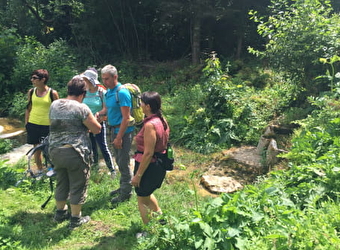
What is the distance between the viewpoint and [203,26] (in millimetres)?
13766

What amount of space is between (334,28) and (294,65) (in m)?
1.11

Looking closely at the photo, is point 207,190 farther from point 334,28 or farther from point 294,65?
point 334,28

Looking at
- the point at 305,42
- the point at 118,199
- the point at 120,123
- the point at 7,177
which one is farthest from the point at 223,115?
the point at 7,177

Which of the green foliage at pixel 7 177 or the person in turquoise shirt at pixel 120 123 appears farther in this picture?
the green foliage at pixel 7 177

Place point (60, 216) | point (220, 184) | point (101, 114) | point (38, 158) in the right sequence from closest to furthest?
point (60, 216), point (101, 114), point (38, 158), point (220, 184)

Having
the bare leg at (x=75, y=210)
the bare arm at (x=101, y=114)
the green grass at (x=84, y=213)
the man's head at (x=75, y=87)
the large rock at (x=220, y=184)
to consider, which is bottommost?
the large rock at (x=220, y=184)

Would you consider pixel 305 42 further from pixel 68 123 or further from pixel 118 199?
pixel 68 123

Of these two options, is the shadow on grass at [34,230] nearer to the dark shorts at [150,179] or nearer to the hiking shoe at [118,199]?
the hiking shoe at [118,199]

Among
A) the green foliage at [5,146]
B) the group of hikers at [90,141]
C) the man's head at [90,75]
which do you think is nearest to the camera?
the group of hikers at [90,141]

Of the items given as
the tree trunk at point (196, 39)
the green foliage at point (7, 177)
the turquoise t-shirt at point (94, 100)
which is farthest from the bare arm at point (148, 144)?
the tree trunk at point (196, 39)

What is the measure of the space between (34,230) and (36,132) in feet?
5.76

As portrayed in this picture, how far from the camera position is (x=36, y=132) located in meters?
4.80

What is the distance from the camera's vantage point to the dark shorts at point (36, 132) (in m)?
4.78

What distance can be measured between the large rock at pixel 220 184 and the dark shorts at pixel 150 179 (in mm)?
2136
